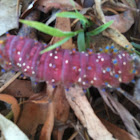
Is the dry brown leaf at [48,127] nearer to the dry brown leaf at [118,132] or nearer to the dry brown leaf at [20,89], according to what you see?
the dry brown leaf at [20,89]

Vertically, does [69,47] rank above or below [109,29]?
below

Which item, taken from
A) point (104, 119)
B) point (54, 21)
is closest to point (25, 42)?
point (54, 21)

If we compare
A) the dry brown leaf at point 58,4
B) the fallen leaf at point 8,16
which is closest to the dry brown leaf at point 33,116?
the fallen leaf at point 8,16

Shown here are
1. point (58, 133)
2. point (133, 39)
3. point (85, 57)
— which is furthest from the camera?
point (133, 39)

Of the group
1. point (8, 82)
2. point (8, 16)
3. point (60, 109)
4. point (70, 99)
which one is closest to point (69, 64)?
point (70, 99)

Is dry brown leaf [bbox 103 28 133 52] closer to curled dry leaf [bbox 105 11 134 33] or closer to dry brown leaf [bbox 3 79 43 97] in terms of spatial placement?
curled dry leaf [bbox 105 11 134 33]

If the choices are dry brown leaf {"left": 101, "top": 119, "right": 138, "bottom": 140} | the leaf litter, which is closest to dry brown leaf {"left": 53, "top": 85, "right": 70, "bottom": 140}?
the leaf litter

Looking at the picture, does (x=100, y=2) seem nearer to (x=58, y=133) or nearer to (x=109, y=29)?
(x=109, y=29)

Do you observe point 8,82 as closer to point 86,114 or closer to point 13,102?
point 13,102
